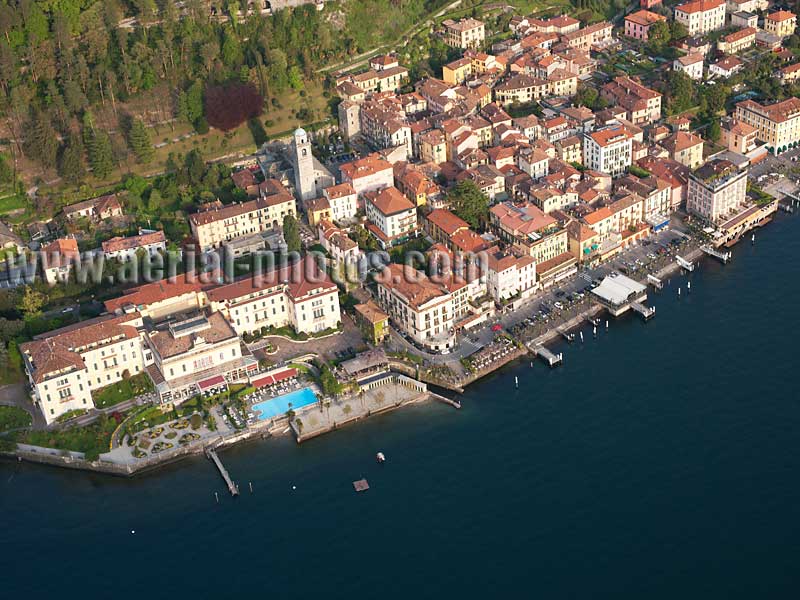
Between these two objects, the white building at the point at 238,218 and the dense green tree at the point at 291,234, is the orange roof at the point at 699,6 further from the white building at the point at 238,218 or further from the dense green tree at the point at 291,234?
the dense green tree at the point at 291,234

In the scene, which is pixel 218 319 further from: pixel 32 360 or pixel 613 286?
pixel 613 286

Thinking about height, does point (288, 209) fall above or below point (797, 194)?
above

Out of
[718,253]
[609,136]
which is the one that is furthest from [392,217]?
[718,253]

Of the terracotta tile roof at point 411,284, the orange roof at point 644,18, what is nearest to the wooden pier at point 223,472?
the terracotta tile roof at point 411,284

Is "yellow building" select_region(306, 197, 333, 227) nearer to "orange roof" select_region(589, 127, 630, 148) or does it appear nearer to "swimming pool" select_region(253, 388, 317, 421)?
"swimming pool" select_region(253, 388, 317, 421)

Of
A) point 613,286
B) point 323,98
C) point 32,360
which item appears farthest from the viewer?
point 323,98

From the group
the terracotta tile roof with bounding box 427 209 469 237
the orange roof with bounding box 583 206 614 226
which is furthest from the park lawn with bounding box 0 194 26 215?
the orange roof with bounding box 583 206 614 226

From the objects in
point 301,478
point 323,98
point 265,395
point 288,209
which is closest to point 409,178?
point 288,209

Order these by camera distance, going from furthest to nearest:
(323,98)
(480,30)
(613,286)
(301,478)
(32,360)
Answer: (480,30), (323,98), (613,286), (32,360), (301,478)

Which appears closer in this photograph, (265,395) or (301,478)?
(301,478)
